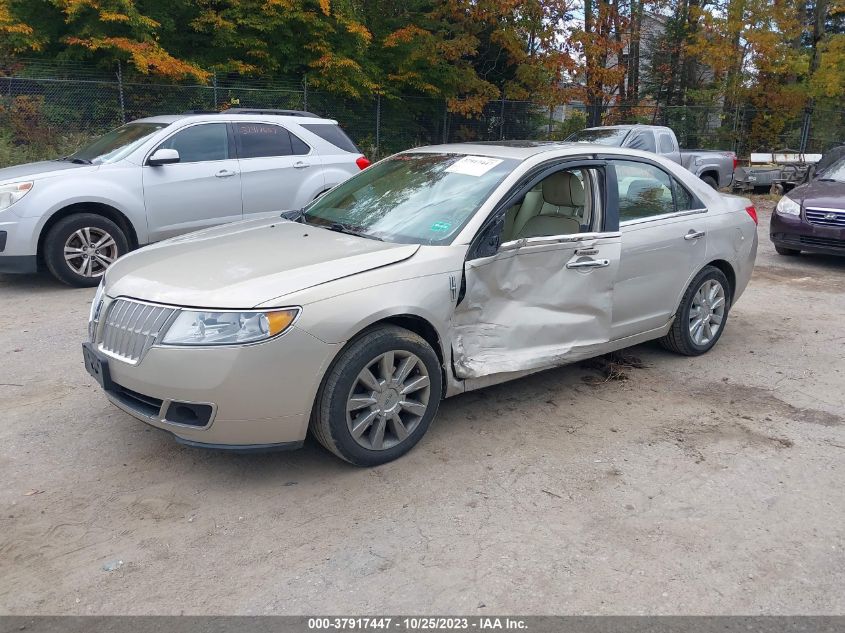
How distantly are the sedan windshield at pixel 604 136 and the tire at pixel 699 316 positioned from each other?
838cm

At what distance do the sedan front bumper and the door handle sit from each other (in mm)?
1830

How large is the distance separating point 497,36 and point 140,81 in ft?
31.9

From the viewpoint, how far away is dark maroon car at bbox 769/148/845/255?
31.4ft

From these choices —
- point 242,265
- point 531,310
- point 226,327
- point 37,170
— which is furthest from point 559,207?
point 37,170

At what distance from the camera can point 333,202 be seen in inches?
208

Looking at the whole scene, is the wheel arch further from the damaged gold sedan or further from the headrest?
the headrest

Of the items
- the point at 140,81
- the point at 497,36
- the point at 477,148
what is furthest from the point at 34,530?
A: the point at 497,36

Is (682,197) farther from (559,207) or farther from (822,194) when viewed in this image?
(822,194)

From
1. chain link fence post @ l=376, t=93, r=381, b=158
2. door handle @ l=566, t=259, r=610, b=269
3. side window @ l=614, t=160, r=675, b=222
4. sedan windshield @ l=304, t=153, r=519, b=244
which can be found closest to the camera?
sedan windshield @ l=304, t=153, r=519, b=244

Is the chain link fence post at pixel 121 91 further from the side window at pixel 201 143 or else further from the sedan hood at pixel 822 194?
the sedan hood at pixel 822 194

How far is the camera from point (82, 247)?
7.87 metres

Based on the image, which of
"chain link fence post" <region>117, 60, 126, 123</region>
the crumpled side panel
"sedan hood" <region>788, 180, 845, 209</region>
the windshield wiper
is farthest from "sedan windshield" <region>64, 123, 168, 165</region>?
"sedan hood" <region>788, 180, 845, 209</region>

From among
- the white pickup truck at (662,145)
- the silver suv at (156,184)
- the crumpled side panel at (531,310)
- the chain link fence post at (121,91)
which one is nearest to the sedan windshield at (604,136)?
the white pickup truck at (662,145)

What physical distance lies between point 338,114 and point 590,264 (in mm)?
15284
